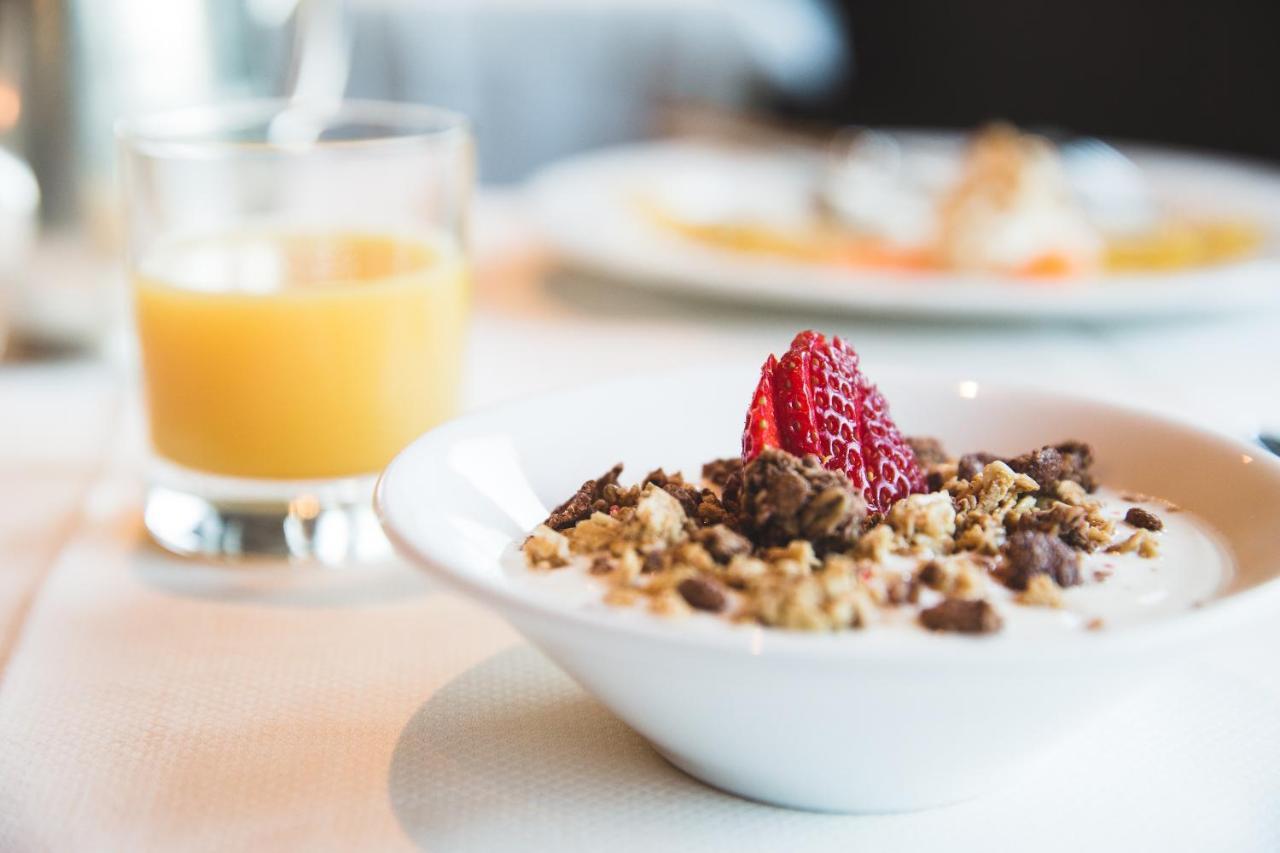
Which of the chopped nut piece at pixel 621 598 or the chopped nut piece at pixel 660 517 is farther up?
the chopped nut piece at pixel 660 517

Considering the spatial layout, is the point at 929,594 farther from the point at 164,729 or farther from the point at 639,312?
the point at 639,312

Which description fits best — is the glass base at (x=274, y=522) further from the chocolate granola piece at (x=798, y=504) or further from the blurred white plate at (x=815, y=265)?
the blurred white plate at (x=815, y=265)

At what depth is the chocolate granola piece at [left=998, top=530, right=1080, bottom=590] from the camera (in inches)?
27.0

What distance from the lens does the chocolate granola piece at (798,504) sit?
2.29 ft

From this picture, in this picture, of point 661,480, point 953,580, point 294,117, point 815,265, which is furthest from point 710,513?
point 815,265

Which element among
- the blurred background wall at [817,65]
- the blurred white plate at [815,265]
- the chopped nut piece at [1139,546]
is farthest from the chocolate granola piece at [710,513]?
the blurred background wall at [817,65]

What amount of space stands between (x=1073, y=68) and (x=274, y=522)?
361cm

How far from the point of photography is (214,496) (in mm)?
1036

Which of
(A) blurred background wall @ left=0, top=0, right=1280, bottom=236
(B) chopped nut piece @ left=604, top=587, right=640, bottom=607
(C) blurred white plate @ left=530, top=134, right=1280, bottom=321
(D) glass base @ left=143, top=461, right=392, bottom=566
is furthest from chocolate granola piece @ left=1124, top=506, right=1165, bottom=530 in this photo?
(A) blurred background wall @ left=0, top=0, right=1280, bottom=236

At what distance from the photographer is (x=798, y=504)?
70 centimetres

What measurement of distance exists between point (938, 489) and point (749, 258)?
853 mm

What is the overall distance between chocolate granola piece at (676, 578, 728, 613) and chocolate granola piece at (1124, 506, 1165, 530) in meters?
0.29

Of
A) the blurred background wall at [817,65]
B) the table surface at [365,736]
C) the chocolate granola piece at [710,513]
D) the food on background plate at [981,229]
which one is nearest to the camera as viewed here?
the table surface at [365,736]

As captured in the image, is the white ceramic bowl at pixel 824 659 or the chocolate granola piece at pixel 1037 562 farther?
the chocolate granola piece at pixel 1037 562
